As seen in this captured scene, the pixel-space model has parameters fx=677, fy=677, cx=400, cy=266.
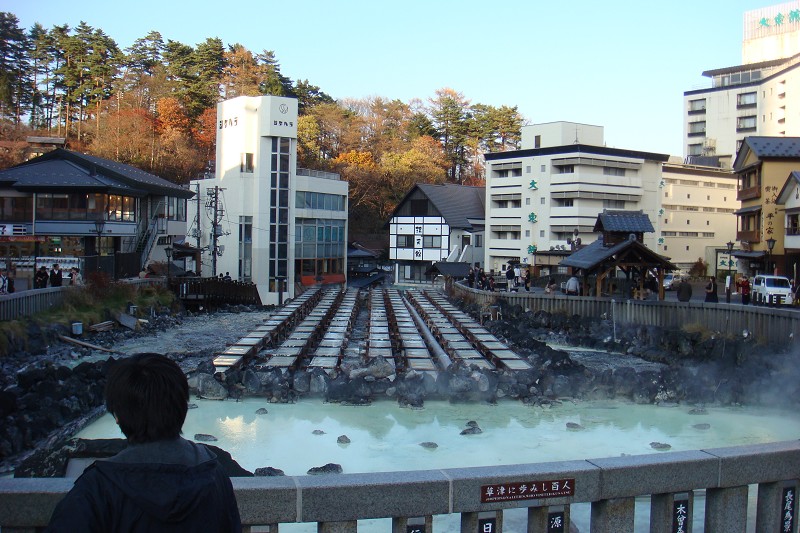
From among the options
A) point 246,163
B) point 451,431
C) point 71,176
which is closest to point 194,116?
point 246,163

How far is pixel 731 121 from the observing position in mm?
60344

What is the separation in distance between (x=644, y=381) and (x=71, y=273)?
67.6 ft

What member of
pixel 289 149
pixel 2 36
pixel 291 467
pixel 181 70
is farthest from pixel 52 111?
pixel 291 467

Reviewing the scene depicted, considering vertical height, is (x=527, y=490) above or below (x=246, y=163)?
below

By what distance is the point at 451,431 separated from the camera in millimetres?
12297

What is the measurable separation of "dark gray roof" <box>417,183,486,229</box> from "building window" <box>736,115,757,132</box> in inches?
929

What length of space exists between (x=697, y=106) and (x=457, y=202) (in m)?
27.6

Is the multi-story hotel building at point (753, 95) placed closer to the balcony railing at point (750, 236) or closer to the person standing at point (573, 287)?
the balcony railing at point (750, 236)

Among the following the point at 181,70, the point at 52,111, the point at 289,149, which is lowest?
the point at 289,149

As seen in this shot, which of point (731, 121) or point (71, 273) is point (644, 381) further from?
point (731, 121)

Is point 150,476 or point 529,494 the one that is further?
point 529,494

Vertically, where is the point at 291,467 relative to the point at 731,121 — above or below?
below

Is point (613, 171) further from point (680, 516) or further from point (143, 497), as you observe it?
point (143, 497)

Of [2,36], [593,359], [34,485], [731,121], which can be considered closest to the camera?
[34,485]
